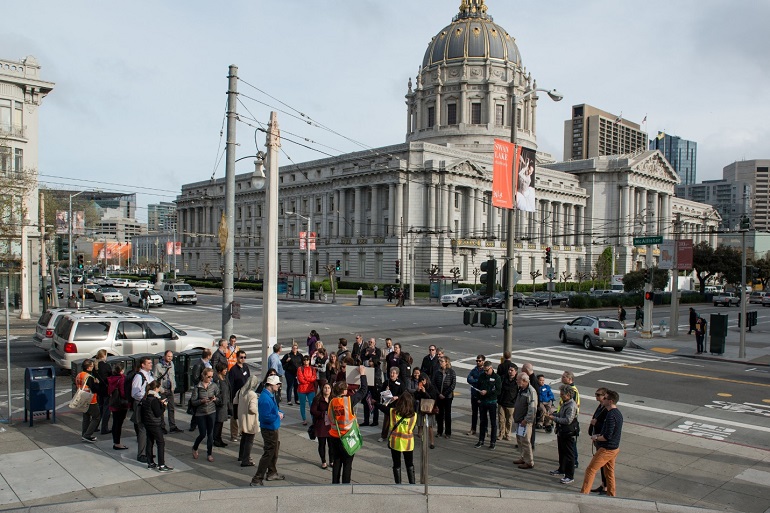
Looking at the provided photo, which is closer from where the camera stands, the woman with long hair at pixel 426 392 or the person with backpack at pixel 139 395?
the person with backpack at pixel 139 395

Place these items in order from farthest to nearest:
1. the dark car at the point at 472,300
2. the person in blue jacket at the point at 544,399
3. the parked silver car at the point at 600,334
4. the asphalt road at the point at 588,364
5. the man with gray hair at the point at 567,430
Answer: the dark car at the point at 472,300, the parked silver car at the point at 600,334, the asphalt road at the point at 588,364, the person in blue jacket at the point at 544,399, the man with gray hair at the point at 567,430

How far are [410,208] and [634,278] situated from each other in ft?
98.9

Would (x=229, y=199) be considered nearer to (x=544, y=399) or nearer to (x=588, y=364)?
(x=544, y=399)

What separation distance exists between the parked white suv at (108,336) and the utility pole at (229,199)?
2439 millimetres

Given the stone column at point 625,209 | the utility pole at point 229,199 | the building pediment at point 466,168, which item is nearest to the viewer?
the utility pole at point 229,199

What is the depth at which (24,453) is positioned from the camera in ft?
36.9

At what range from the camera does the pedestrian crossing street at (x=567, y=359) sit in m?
23.0

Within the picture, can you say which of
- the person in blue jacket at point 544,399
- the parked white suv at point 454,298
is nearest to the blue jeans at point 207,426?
the person in blue jacket at point 544,399

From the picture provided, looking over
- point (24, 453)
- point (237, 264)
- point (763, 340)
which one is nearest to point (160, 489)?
point (24, 453)

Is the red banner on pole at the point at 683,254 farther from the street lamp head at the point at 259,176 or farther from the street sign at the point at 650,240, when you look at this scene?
Result: the street lamp head at the point at 259,176

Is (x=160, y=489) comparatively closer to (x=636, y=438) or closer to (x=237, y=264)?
(x=636, y=438)

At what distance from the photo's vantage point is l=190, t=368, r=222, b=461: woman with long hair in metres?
10.8

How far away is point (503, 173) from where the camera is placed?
15.8 metres

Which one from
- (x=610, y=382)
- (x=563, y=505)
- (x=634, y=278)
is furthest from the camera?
(x=634, y=278)
